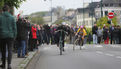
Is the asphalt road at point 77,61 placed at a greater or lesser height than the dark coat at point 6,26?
lesser

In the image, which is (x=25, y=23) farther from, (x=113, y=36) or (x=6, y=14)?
(x=113, y=36)

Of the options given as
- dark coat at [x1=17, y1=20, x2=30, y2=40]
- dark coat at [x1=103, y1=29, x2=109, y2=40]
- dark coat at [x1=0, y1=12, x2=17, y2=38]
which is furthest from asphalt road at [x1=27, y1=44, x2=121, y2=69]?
dark coat at [x1=103, y1=29, x2=109, y2=40]

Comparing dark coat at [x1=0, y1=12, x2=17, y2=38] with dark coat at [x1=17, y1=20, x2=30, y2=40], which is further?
dark coat at [x1=17, y1=20, x2=30, y2=40]

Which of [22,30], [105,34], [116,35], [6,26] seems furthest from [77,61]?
[105,34]

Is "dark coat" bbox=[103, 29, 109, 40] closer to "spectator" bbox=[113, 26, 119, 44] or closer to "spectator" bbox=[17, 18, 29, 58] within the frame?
"spectator" bbox=[113, 26, 119, 44]

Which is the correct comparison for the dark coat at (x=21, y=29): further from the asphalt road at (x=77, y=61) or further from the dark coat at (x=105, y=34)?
the dark coat at (x=105, y=34)

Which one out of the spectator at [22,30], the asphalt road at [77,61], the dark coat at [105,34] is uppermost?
the spectator at [22,30]

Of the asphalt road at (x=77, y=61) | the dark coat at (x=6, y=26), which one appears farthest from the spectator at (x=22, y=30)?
the dark coat at (x=6, y=26)

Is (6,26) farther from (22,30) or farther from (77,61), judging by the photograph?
(22,30)

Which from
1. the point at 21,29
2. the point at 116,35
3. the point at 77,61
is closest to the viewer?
the point at 77,61

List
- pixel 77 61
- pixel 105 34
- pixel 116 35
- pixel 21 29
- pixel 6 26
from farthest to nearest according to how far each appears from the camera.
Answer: pixel 105 34, pixel 116 35, pixel 21 29, pixel 77 61, pixel 6 26

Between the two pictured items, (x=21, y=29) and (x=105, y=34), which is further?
(x=105, y=34)

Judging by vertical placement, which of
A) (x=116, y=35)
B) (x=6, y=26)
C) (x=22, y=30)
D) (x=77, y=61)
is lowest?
(x=77, y=61)

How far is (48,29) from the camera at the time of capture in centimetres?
3688
